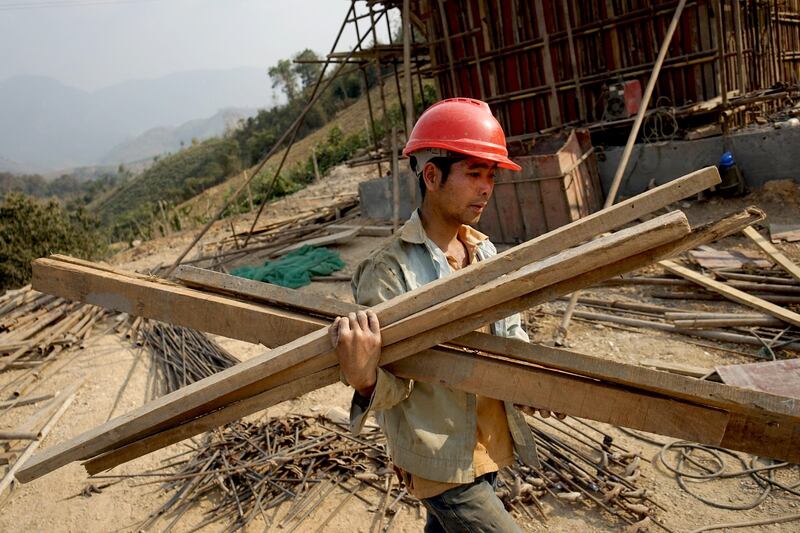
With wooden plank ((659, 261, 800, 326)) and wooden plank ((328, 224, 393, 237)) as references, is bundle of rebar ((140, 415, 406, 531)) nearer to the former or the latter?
wooden plank ((659, 261, 800, 326))

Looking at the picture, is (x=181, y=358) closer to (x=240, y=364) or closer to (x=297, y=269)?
(x=297, y=269)

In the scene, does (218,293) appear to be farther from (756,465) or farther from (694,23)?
(694,23)

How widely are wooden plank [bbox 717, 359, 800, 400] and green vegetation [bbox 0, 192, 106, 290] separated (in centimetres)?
1814

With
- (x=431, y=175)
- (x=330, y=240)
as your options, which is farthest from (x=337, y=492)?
(x=330, y=240)

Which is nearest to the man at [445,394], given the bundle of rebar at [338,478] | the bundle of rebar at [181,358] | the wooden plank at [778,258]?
the bundle of rebar at [338,478]

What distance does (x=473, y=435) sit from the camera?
1.70 metres

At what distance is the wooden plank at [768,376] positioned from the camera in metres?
3.67

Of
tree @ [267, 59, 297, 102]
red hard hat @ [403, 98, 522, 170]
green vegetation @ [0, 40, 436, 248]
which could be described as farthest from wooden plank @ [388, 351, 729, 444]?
tree @ [267, 59, 297, 102]

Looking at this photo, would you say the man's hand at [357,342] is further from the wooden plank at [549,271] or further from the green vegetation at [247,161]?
the green vegetation at [247,161]

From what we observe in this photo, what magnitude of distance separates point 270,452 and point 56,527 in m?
1.68

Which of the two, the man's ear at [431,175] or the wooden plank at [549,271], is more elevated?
the man's ear at [431,175]

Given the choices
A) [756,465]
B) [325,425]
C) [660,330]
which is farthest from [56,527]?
[660,330]

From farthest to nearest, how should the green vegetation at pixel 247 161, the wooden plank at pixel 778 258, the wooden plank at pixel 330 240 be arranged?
the green vegetation at pixel 247 161 < the wooden plank at pixel 330 240 < the wooden plank at pixel 778 258

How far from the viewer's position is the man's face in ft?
5.86
